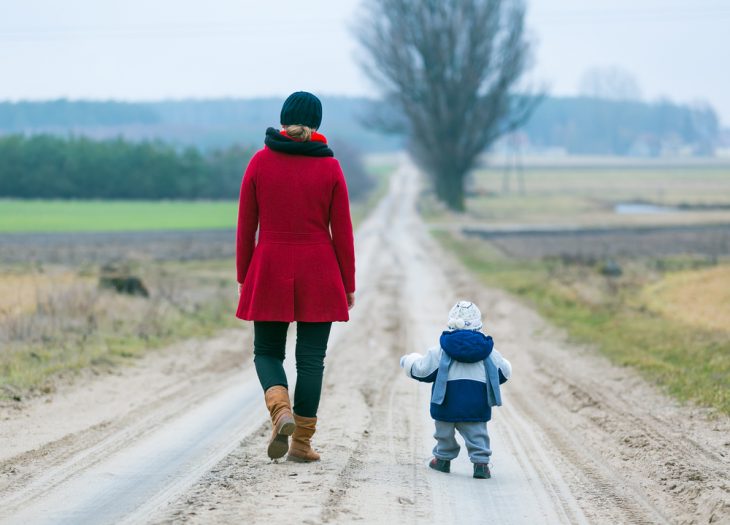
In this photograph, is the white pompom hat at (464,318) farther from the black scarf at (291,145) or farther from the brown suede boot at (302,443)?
the black scarf at (291,145)

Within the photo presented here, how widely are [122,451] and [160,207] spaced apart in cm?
4813

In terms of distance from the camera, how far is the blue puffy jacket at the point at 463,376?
6.00 meters

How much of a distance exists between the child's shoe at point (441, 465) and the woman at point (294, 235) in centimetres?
73

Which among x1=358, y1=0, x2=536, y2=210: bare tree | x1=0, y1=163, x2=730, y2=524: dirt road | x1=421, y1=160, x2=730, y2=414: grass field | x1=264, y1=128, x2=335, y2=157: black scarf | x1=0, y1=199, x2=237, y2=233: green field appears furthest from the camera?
x1=358, y1=0, x2=536, y2=210: bare tree

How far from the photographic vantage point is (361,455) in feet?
20.9

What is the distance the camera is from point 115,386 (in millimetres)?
9773

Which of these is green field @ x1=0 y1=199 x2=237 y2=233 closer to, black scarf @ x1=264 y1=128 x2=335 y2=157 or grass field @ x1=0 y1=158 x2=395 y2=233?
grass field @ x1=0 y1=158 x2=395 y2=233

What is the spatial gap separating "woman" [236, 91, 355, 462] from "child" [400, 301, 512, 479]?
2.04 ft

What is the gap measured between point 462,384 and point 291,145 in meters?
1.66

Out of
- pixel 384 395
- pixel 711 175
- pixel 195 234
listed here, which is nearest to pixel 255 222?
pixel 384 395

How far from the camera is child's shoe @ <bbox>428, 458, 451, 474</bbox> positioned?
6.07 m

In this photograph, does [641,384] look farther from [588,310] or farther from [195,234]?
[195,234]

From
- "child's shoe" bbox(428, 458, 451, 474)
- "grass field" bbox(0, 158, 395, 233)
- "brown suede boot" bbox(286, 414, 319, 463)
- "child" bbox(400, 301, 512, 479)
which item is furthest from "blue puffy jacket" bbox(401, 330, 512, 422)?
"grass field" bbox(0, 158, 395, 233)

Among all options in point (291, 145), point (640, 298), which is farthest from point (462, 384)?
point (640, 298)
